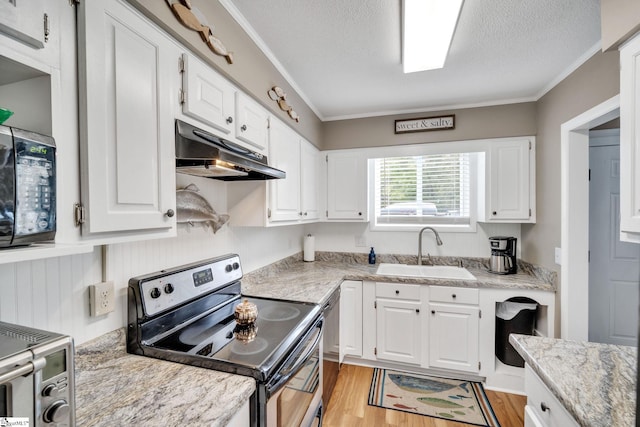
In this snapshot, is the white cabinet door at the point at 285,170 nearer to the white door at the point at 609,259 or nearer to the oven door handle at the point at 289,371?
the oven door handle at the point at 289,371

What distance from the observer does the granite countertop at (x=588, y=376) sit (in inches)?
31.7

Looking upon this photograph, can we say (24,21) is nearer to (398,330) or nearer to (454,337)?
(398,330)

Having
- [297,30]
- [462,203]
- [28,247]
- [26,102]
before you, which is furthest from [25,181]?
[462,203]

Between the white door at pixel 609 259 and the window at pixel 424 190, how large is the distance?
0.94 m

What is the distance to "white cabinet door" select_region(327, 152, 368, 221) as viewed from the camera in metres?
2.90

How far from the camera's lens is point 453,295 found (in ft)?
7.47

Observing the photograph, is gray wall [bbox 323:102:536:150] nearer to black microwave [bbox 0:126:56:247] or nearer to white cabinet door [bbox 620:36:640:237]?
white cabinet door [bbox 620:36:640:237]

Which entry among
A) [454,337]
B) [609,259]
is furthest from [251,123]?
[609,259]

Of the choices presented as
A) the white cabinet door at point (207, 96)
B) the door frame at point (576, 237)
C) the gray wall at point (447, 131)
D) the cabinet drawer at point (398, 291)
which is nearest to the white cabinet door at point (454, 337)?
the cabinet drawer at point (398, 291)

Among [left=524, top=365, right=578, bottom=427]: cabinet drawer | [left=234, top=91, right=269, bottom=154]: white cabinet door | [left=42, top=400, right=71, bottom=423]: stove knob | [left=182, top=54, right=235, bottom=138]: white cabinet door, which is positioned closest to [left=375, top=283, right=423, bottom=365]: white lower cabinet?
[left=524, top=365, right=578, bottom=427]: cabinet drawer

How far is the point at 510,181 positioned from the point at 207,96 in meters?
→ 2.59

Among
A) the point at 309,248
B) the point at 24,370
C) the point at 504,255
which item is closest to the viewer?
the point at 24,370

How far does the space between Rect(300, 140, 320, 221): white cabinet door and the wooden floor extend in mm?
1457

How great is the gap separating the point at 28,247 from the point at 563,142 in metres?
2.90
